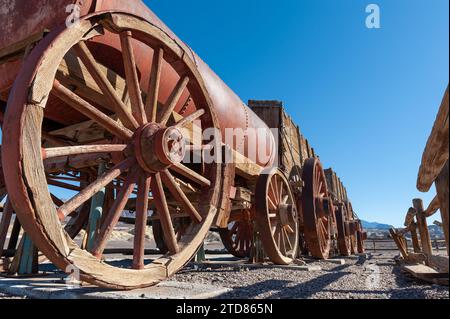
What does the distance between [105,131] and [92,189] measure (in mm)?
1091

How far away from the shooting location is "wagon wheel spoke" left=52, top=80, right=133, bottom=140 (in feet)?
6.60

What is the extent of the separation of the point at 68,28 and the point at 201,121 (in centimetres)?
166

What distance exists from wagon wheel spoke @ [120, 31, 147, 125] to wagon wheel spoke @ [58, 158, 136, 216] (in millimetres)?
367

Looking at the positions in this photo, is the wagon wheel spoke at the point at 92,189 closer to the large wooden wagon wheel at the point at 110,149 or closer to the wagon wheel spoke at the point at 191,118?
the large wooden wagon wheel at the point at 110,149

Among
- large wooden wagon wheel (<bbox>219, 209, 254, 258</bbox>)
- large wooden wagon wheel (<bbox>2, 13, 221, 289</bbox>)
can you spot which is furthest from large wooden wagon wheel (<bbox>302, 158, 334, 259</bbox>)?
large wooden wagon wheel (<bbox>2, 13, 221, 289</bbox>)

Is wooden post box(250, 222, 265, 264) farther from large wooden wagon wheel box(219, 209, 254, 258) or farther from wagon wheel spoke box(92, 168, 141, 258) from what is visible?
wagon wheel spoke box(92, 168, 141, 258)

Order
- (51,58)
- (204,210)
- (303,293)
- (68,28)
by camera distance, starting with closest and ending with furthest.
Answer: (51,58) → (68,28) → (303,293) → (204,210)

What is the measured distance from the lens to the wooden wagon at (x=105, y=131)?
1.73 meters

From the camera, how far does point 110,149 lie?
231 centimetres

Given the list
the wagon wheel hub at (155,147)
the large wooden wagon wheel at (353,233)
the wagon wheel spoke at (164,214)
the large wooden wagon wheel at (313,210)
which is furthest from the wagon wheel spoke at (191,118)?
the large wooden wagon wheel at (353,233)

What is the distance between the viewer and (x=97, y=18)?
219 cm

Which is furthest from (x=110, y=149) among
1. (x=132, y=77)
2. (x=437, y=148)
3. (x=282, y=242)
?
(x=282, y=242)
